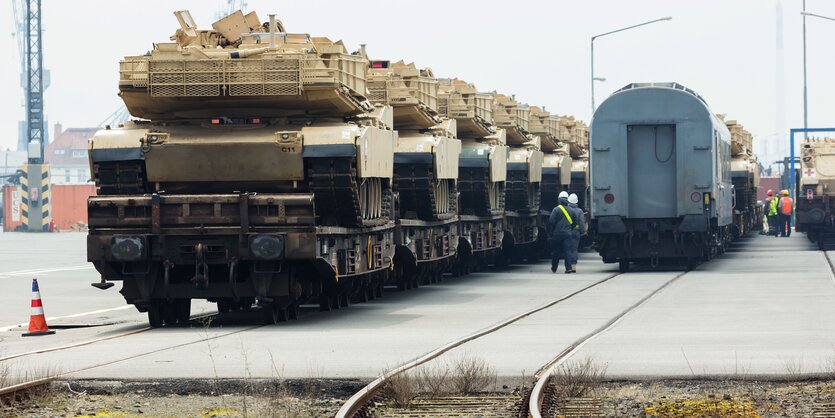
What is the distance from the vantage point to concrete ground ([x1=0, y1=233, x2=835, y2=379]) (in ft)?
46.5

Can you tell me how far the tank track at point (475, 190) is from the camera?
1357 inches

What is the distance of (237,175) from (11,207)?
253 ft

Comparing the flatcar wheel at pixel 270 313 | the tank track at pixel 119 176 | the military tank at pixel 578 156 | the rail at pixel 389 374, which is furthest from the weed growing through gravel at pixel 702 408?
the military tank at pixel 578 156

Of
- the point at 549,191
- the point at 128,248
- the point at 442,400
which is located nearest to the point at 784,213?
the point at 549,191

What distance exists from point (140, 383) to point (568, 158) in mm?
32853

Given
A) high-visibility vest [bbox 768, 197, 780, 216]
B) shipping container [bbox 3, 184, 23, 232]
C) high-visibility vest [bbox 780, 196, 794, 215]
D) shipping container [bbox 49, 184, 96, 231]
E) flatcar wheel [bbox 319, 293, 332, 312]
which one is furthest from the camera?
shipping container [bbox 49, 184, 96, 231]

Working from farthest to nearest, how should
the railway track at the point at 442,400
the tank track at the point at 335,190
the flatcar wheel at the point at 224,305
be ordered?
the flatcar wheel at the point at 224,305, the tank track at the point at 335,190, the railway track at the point at 442,400

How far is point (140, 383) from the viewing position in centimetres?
1317

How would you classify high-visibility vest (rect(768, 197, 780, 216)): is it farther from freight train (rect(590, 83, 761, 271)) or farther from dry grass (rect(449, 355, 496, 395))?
dry grass (rect(449, 355, 496, 395))

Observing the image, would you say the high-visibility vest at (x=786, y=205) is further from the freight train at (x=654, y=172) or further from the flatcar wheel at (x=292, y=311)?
the flatcar wheel at (x=292, y=311)

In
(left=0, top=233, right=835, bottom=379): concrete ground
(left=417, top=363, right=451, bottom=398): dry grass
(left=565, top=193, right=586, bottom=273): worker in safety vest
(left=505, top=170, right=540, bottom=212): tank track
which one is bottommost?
(left=0, top=233, right=835, bottom=379): concrete ground

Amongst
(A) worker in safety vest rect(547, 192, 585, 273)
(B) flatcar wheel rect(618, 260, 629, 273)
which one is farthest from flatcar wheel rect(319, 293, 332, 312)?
(B) flatcar wheel rect(618, 260, 629, 273)

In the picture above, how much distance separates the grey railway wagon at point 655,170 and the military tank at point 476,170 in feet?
8.38

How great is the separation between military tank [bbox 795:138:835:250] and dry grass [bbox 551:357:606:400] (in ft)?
104
